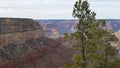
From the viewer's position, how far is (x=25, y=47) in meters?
110

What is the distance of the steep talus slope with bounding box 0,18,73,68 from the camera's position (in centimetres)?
9762

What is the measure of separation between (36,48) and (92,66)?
3228 inches

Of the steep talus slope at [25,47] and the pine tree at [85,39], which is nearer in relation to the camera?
the pine tree at [85,39]

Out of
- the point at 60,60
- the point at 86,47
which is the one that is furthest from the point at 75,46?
the point at 60,60

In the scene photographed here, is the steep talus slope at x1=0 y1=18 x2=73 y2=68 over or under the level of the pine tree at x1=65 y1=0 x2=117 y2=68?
under

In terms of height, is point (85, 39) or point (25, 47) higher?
point (85, 39)

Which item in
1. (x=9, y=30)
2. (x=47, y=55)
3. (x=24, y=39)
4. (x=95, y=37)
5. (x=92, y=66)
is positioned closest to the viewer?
(x=92, y=66)

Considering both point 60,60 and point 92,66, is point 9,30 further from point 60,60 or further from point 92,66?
point 92,66

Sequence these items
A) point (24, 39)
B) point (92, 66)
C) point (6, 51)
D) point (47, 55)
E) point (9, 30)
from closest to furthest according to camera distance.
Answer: point (92, 66)
point (6, 51)
point (9, 30)
point (24, 39)
point (47, 55)

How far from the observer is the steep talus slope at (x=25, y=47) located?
97625 millimetres

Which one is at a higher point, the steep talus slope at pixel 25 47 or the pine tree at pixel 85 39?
the pine tree at pixel 85 39

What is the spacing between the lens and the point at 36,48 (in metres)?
118

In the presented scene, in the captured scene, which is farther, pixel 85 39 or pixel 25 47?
pixel 25 47

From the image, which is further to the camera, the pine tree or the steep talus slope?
the steep talus slope
